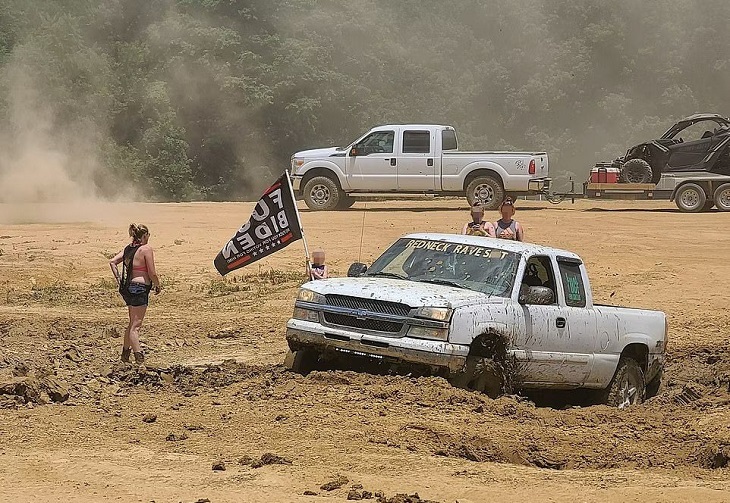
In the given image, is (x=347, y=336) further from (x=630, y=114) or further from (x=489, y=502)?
(x=630, y=114)

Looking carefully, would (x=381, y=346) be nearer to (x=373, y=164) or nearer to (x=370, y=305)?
(x=370, y=305)

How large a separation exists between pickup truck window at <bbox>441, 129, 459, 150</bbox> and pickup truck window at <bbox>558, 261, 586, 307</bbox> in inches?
647

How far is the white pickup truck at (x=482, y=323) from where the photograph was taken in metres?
9.02

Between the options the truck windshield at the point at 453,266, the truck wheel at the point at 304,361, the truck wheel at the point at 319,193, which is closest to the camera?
the truck wheel at the point at 304,361

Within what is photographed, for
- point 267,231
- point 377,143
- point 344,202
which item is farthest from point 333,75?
point 267,231

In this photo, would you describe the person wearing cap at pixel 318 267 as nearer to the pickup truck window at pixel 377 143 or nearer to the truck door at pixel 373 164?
the truck door at pixel 373 164

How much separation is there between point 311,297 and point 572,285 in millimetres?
2576

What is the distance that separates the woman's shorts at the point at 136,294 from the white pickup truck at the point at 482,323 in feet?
5.99

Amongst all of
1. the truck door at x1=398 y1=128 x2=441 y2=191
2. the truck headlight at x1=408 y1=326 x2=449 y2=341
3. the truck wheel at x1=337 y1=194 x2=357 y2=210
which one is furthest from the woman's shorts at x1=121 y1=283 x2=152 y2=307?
the truck door at x1=398 y1=128 x2=441 y2=191

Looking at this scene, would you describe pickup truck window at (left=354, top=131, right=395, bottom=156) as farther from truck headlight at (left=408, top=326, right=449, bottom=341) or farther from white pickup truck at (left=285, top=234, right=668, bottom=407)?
truck headlight at (left=408, top=326, right=449, bottom=341)

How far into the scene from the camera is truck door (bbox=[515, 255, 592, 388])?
9750 millimetres

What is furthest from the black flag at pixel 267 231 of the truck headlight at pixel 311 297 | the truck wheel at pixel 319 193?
the truck wheel at pixel 319 193

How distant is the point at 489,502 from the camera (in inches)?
257

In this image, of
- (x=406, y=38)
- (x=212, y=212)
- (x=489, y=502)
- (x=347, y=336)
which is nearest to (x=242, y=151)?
A: (x=406, y=38)
